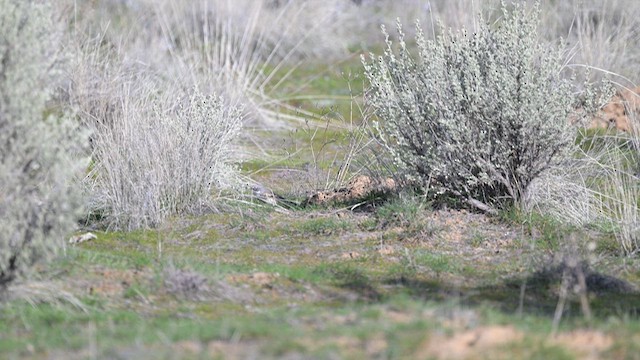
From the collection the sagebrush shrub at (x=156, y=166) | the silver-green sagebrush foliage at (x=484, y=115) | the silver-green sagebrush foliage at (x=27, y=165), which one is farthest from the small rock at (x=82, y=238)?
the silver-green sagebrush foliage at (x=484, y=115)

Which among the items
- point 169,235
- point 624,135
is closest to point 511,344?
point 169,235

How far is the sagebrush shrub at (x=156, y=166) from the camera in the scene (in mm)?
9305

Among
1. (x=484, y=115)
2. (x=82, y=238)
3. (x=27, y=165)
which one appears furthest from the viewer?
(x=484, y=115)

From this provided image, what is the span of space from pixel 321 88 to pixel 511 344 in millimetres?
11842

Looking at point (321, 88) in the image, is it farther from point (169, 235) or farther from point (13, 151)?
point (13, 151)

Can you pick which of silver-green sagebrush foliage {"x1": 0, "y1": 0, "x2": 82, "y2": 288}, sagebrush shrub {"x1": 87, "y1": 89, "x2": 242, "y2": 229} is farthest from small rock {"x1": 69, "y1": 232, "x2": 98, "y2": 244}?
silver-green sagebrush foliage {"x1": 0, "y1": 0, "x2": 82, "y2": 288}

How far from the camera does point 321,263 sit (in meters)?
8.35

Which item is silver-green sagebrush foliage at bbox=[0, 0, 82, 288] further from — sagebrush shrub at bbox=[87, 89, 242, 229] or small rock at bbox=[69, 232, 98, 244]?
sagebrush shrub at bbox=[87, 89, 242, 229]

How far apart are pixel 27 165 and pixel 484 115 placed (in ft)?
13.8

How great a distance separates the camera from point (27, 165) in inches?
272

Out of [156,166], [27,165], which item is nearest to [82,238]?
[156,166]

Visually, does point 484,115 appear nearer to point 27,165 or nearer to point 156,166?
point 156,166

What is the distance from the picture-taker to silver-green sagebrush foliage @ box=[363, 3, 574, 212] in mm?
9273

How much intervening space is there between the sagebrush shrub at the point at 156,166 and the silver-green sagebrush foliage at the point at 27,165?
90.1 inches
